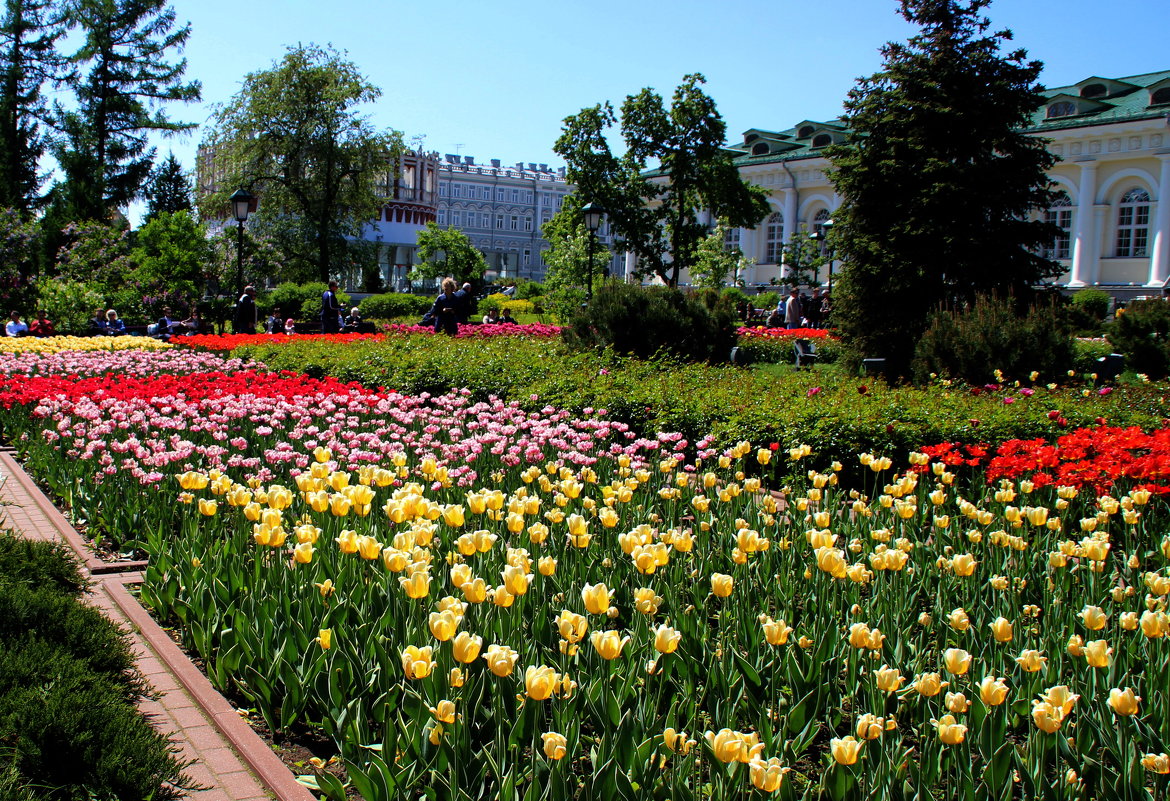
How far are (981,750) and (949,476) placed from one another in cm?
272

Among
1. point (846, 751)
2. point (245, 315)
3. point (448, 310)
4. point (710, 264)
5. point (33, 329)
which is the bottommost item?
point (846, 751)

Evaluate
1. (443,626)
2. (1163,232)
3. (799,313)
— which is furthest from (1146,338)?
(1163,232)

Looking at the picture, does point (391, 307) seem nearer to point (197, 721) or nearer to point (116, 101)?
point (116, 101)

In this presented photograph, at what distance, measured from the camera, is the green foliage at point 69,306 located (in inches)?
896

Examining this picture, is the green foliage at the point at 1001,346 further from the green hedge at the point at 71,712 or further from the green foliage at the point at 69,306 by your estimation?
the green foliage at the point at 69,306

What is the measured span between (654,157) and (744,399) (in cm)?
2477

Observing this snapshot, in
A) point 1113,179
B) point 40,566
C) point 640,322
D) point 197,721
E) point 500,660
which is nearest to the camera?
point 500,660

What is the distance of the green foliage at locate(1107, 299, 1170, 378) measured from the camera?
16.7 m

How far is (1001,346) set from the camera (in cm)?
1280

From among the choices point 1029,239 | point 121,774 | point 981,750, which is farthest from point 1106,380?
point 121,774

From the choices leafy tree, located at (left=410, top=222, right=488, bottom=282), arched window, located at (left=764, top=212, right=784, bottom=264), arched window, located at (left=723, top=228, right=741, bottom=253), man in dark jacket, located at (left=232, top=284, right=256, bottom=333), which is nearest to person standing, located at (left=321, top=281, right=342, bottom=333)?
man in dark jacket, located at (left=232, top=284, right=256, bottom=333)

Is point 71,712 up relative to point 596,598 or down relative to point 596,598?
down

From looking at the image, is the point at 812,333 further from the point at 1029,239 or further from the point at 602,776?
the point at 602,776

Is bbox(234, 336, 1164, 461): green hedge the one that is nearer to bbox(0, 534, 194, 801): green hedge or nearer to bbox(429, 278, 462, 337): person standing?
bbox(429, 278, 462, 337): person standing
